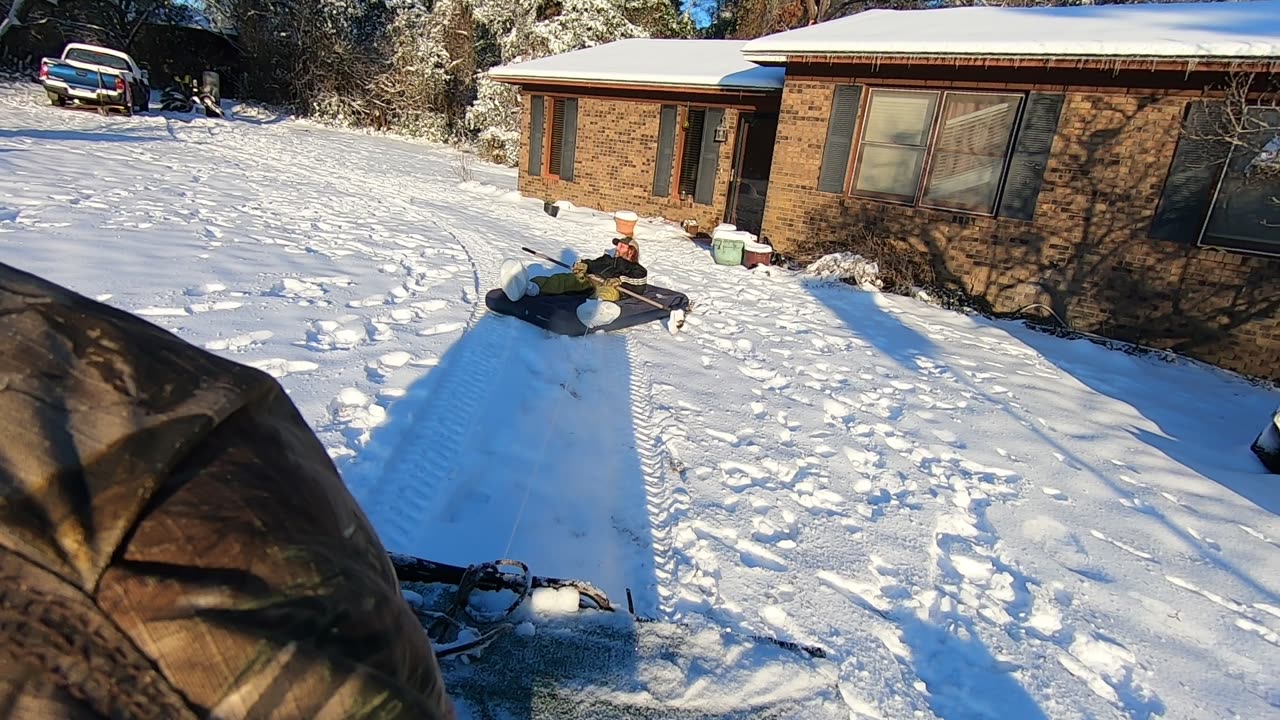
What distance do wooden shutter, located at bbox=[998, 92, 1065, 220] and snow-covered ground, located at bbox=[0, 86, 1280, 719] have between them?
1.71 metres

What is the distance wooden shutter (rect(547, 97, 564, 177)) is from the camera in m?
15.0

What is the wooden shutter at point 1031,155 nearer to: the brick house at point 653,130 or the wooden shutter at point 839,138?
the wooden shutter at point 839,138

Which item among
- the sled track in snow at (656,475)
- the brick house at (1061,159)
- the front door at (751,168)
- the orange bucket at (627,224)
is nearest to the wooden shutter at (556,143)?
the front door at (751,168)

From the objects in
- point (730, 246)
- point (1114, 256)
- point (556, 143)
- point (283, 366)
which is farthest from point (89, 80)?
point (1114, 256)

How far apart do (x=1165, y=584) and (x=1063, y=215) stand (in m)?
6.32

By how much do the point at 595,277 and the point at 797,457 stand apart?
3351 millimetres

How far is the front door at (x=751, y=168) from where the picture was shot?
1216 centimetres

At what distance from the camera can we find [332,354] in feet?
15.1

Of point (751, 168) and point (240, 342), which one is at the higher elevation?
point (751, 168)

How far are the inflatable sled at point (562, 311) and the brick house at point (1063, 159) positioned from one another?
15.5ft

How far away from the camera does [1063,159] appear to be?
27.1ft

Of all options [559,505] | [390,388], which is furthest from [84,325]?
[390,388]

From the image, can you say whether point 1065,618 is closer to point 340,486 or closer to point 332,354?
point 340,486

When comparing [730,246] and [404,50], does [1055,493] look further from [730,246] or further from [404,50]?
[404,50]
